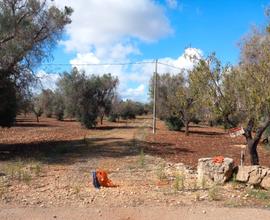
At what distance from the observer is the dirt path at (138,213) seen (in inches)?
323

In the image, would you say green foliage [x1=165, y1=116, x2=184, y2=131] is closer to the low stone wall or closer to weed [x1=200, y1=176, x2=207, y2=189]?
the low stone wall

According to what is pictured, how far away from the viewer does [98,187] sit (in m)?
10.9

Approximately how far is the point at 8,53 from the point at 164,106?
102 ft

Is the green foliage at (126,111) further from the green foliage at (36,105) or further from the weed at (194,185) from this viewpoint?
the weed at (194,185)

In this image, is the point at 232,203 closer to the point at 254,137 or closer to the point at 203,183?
the point at 203,183

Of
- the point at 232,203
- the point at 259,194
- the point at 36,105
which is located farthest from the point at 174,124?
the point at 232,203

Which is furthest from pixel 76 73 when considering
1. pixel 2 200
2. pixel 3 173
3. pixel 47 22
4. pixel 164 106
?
pixel 2 200

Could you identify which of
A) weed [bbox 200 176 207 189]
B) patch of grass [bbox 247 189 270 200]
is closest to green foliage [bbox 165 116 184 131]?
weed [bbox 200 176 207 189]

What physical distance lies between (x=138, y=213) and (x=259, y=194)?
3196mm

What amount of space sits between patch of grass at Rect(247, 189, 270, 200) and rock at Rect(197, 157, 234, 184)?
1027mm

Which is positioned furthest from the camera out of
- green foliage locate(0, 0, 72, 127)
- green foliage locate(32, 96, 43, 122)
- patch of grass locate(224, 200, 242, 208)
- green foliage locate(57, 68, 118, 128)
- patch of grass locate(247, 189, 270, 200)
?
green foliage locate(57, 68, 118, 128)

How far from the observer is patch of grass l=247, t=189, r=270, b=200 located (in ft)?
33.0

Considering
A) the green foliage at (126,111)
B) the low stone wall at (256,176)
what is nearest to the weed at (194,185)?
the low stone wall at (256,176)

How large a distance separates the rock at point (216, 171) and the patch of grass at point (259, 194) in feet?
3.37
